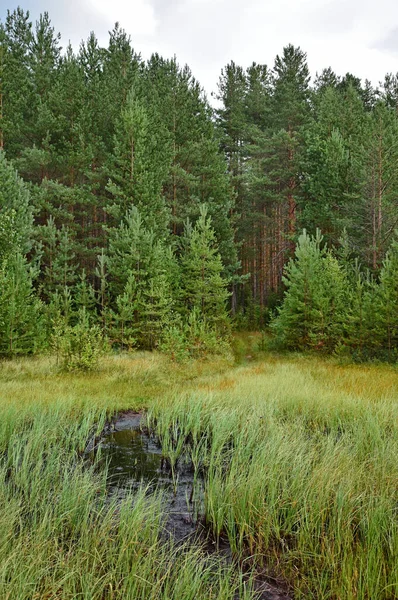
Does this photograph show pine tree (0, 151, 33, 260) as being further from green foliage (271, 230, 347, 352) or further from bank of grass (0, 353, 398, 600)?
green foliage (271, 230, 347, 352)

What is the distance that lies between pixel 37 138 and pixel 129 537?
2561 centimetres

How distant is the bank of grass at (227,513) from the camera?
2809mm

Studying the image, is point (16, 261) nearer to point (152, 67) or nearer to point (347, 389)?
point (347, 389)

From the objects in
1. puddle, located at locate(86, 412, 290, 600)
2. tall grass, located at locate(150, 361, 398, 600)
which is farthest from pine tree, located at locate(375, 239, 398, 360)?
puddle, located at locate(86, 412, 290, 600)

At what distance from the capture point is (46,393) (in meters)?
8.97

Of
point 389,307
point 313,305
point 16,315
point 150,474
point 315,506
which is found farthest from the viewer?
point 313,305

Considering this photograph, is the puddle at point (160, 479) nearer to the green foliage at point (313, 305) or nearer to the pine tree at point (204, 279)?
the green foliage at point (313, 305)

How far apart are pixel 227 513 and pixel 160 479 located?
163cm

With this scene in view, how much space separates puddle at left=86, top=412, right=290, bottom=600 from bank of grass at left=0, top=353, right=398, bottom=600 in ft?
0.58

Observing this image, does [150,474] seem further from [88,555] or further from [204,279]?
[204,279]

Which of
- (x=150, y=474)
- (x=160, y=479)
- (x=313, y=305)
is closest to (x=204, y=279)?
(x=313, y=305)

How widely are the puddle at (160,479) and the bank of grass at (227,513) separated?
176 mm

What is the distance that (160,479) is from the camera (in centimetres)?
529

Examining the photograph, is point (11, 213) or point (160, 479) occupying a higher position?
point (11, 213)
